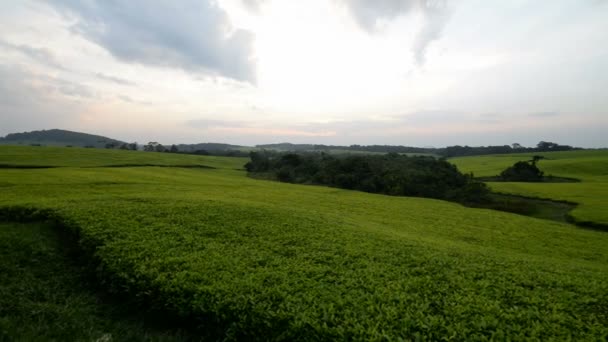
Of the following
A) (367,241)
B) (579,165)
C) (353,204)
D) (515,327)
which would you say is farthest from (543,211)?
(579,165)

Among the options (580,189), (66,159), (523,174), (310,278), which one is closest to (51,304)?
(310,278)

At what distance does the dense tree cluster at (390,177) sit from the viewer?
3912cm

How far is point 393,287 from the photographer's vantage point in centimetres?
621

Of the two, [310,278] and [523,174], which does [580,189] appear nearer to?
[523,174]

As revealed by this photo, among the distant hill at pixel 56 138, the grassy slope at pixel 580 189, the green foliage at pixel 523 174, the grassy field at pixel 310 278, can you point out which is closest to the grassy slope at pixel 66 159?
the grassy field at pixel 310 278

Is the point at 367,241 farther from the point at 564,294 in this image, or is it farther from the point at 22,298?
the point at 22,298

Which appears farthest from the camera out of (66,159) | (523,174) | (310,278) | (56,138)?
(56,138)

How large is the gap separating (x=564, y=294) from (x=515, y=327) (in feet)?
7.78

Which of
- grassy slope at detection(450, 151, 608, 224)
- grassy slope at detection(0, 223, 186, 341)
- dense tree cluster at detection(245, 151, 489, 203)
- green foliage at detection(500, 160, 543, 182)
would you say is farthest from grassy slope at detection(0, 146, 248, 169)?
green foliage at detection(500, 160, 543, 182)

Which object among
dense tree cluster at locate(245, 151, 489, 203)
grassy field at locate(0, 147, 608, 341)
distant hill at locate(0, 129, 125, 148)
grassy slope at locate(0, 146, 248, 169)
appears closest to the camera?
grassy field at locate(0, 147, 608, 341)

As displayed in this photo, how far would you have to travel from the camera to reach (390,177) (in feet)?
140

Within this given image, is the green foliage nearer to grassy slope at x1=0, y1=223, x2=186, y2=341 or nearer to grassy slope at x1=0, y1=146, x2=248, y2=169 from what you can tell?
grassy slope at x1=0, y1=146, x2=248, y2=169

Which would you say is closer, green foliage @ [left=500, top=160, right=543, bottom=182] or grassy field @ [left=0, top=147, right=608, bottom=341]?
grassy field @ [left=0, top=147, right=608, bottom=341]

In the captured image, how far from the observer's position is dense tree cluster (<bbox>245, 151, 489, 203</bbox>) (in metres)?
39.1
